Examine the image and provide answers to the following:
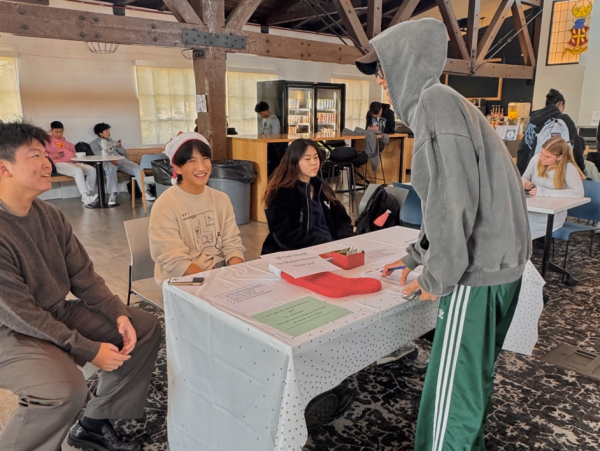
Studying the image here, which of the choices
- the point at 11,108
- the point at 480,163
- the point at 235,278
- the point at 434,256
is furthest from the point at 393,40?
the point at 11,108

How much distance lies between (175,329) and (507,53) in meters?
11.5

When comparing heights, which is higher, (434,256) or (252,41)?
(252,41)

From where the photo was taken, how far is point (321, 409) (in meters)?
1.94

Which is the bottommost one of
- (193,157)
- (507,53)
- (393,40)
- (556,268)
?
(556,268)

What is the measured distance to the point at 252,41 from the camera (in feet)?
16.4

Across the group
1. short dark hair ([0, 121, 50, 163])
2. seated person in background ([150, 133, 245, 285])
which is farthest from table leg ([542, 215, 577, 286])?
short dark hair ([0, 121, 50, 163])

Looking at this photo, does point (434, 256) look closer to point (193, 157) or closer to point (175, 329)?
point (175, 329)

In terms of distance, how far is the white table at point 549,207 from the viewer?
3.17m

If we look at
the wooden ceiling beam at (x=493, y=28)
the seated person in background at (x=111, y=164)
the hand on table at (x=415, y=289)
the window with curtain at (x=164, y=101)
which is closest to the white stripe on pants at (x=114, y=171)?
the seated person in background at (x=111, y=164)

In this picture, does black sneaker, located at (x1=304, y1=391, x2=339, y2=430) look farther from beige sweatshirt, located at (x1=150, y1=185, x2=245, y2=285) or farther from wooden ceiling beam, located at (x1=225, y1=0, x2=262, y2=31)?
wooden ceiling beam, located at (x1=225, y1=0, x2=262, y2=31)

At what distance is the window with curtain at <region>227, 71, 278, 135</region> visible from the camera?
8.95m

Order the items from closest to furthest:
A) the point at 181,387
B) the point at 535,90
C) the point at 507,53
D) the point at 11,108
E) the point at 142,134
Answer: the point at 181,387
the point at 11,108
the point at 142,134
the point at 535,90
the point at 507,53

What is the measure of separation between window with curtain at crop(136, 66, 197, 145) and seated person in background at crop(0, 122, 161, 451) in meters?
6.65

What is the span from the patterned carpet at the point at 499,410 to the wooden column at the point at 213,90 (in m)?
3.01
